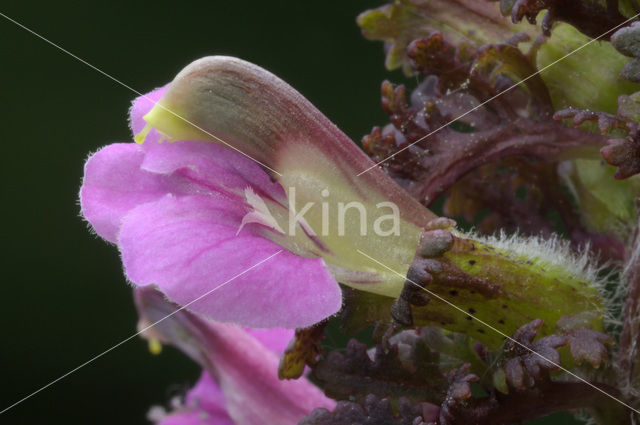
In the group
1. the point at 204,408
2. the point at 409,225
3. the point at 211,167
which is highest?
the point at 211,167

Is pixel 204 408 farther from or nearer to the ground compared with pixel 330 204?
nearer to the ground

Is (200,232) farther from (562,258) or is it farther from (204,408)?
(204,408)

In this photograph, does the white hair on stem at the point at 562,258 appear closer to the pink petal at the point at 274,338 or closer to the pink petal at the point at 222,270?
the pink petal at the point at 222,270

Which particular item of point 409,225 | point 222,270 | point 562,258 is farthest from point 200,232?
point 562,258

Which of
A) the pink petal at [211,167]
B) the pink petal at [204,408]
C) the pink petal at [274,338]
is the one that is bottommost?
the pink petal at [204,408]

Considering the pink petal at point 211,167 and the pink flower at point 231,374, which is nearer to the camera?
the pink petal at point 211,167

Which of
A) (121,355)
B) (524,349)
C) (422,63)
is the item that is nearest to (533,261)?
(524,349)

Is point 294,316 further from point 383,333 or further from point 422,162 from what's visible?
point 422,162

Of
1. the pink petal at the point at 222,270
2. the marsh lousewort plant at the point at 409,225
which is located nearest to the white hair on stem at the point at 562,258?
the marsh lousewort plant at the point at 409,225
